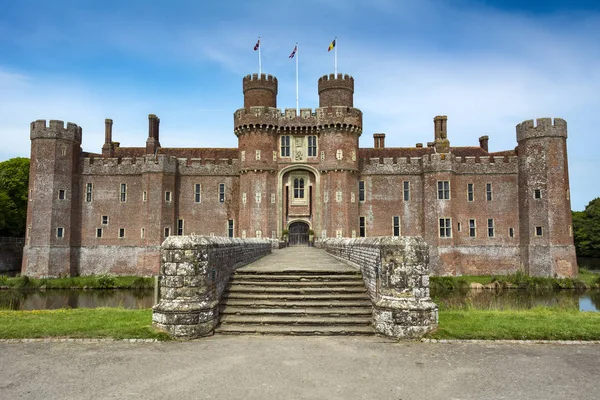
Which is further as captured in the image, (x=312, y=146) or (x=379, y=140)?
(x=379, y=140)

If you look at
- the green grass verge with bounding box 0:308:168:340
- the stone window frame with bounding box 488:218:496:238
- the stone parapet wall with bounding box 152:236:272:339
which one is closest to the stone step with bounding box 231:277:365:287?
the stone parapet wall with bounding box 152:236:272:339

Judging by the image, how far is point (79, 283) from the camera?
37188 millimetres

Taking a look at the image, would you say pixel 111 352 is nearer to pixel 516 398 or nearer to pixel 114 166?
pixel 516 398

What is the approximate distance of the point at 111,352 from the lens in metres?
8.91

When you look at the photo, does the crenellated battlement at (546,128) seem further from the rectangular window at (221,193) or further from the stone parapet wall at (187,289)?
the stone parapet wall at (187,289)

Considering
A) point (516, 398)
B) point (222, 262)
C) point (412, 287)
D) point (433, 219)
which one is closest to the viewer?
point (516, 398)

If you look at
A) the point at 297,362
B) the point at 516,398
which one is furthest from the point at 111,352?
the point at 516,398

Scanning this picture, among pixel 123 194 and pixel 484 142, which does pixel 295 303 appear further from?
pixel 484 142

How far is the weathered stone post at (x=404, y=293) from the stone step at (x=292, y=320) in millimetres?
516

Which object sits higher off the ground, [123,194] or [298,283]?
[123,194]

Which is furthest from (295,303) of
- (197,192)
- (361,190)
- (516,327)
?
(197,192)

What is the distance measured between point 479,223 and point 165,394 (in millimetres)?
39770

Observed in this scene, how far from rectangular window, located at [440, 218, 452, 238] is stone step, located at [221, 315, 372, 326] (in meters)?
31.2

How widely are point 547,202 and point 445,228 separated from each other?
335 inches
